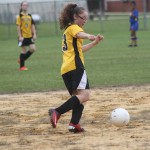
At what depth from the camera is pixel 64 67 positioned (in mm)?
8383

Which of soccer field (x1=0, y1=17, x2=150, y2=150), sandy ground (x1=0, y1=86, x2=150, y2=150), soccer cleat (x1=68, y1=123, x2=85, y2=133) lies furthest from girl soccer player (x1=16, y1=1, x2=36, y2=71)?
soccer cleat (x1=68, y1=123, x2=85, y2=133)

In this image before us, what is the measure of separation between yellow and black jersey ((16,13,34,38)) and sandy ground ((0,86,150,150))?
555 centimetres

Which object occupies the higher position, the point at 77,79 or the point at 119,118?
the point at 77,79

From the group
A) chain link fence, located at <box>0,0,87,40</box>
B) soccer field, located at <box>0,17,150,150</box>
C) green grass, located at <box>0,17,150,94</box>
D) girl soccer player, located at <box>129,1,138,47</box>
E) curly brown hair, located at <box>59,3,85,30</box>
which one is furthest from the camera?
chain link fence, located at <box>0,0,87,40</box>

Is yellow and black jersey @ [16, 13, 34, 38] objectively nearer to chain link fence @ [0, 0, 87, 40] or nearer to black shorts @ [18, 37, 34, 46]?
black shorts @ [18, 37, 34, 46]

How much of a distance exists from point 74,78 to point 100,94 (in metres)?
→ 4.06

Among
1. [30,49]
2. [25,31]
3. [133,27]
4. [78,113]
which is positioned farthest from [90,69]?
[133,27]

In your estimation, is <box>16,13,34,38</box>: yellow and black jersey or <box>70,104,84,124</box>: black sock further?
<box>16,13,34,38</box>: yellow and black jersey

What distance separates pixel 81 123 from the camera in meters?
9.19

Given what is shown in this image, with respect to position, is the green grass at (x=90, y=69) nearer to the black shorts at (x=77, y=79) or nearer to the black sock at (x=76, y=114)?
the black sock at (x=76, y=114)

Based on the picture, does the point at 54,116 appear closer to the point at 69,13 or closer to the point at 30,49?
the point at 69,13

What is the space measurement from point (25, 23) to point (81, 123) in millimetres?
9256

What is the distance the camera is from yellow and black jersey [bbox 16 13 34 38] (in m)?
17.9

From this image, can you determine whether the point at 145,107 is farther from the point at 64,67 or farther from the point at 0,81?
the point at 0,81
